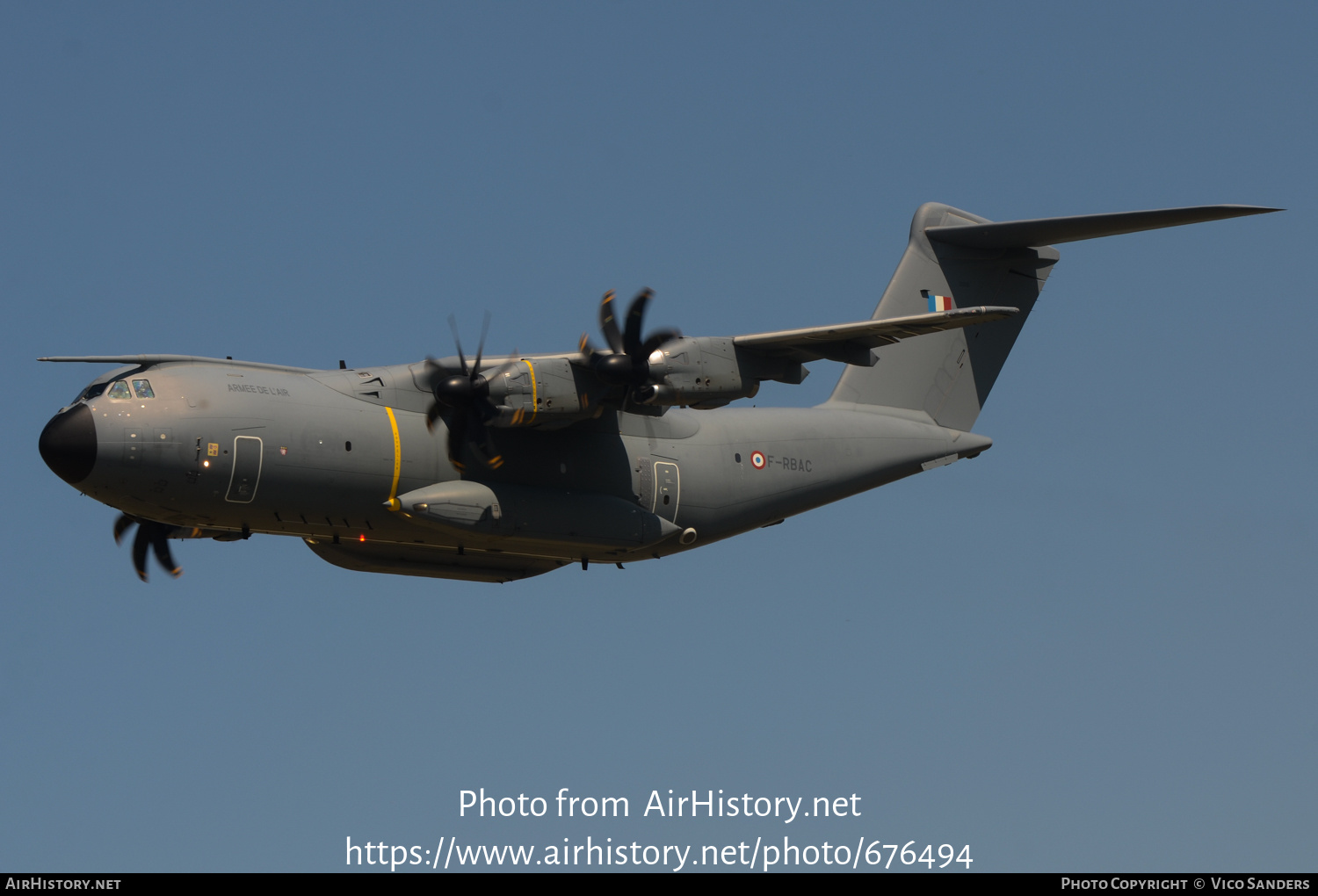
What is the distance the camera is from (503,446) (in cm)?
1823

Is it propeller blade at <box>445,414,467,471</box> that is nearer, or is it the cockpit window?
the cockpit window

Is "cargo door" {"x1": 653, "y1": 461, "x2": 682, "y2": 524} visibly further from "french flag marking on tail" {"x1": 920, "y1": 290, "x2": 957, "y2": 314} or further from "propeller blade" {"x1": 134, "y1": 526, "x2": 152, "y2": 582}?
"propeller blade" {"x1": 134, "y1": 526, "x2": 152, "y2": 582}

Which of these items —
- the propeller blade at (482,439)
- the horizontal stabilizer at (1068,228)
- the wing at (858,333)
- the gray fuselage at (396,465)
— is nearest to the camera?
the gray fuselage at (396,465)

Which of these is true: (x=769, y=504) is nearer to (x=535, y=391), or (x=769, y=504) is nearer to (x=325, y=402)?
(x=535, y=391)

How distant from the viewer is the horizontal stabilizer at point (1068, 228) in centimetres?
1911

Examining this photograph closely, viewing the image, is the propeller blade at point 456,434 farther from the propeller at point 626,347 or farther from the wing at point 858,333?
the wing at point 858,333

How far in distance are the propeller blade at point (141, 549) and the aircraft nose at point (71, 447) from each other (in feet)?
10.2

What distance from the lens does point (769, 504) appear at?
2045 centimetres

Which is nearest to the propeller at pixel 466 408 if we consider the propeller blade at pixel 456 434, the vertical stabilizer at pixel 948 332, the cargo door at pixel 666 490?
the propeller blade at pixel 456 434

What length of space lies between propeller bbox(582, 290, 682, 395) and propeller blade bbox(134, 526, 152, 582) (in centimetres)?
564

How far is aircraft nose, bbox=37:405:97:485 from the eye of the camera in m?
16.2

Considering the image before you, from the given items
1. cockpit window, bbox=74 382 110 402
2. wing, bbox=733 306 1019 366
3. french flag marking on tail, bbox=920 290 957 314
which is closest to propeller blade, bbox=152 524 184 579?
cockpit window, bbox=74 382 110 402
